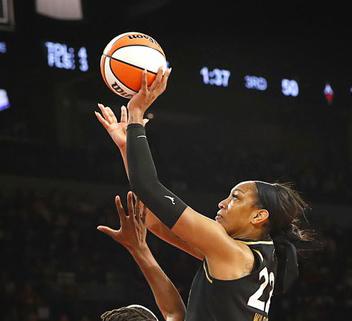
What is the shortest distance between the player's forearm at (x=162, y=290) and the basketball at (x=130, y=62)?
74 centimetres

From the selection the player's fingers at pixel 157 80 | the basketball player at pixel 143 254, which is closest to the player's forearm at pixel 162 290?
the basketball player at pixel 143 254

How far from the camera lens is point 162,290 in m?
3.11

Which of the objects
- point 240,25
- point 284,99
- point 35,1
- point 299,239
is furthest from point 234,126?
point 299,239

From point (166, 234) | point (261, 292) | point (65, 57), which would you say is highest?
point (65, 57)

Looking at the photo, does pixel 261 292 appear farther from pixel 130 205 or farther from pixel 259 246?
pixel 130 205

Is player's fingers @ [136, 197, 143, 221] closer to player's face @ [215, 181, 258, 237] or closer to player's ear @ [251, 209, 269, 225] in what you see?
player's face @ [215, 181, 258, 237]

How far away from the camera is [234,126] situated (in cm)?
1728

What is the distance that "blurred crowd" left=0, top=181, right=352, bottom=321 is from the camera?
951cm

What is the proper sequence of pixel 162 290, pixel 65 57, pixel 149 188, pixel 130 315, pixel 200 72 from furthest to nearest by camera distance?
1. pixel 200 72
2. pixel 65 57
3. pixel 162 290
4. pixel 130 315
5. pixel 149 188

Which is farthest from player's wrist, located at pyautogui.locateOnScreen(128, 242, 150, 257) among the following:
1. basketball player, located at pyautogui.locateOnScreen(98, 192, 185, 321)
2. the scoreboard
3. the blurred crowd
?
the blurred crowd

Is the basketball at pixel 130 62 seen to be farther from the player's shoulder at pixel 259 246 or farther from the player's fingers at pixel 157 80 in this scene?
the player's shoulder at pixel 259 246

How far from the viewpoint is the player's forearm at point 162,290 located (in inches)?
121

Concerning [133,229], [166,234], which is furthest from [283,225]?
[133,229]

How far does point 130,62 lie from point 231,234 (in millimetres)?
846
